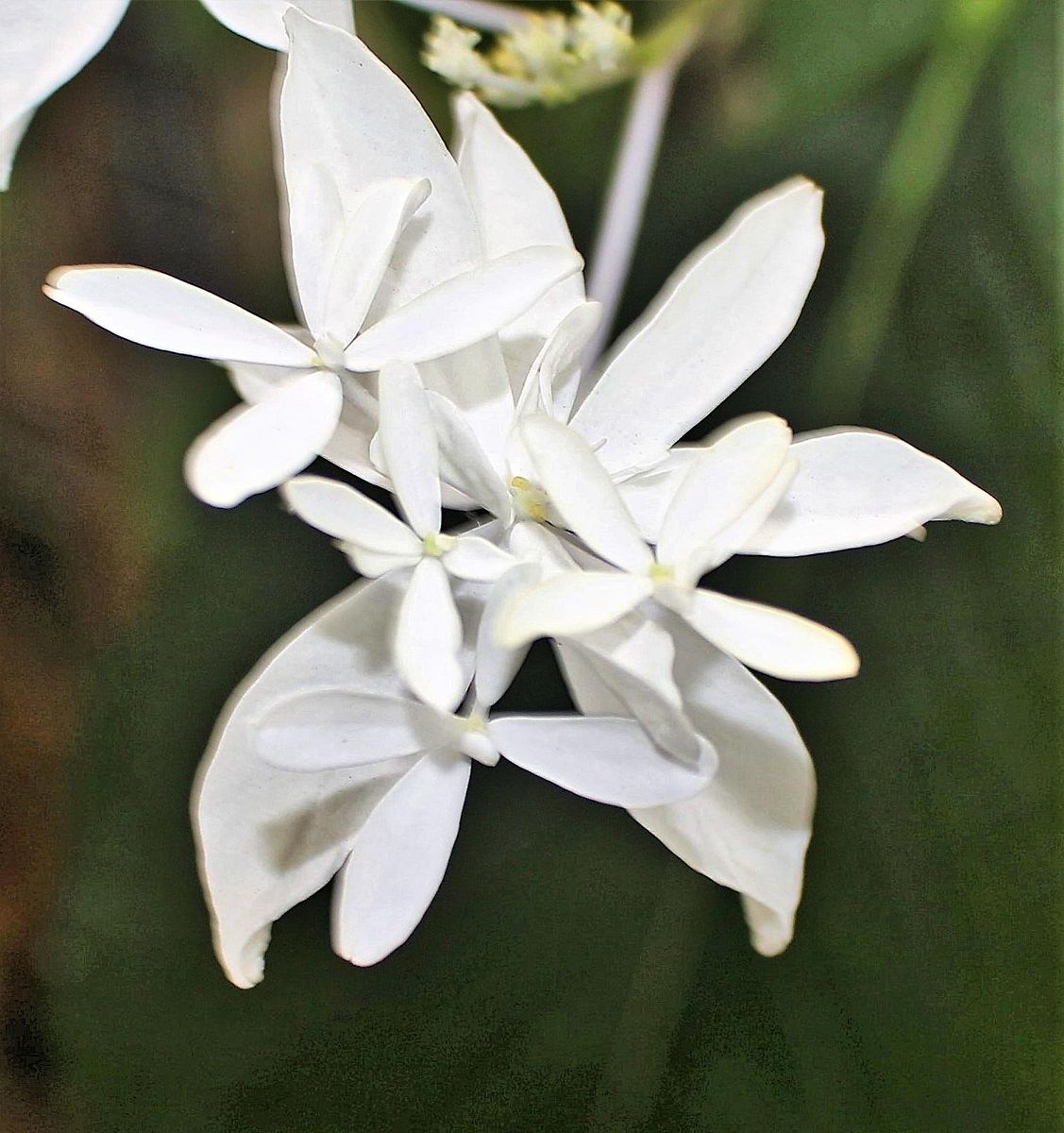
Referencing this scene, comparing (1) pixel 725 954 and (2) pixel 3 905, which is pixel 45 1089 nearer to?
(2) pixel 3 905

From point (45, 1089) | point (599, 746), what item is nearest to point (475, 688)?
point (599, 746)

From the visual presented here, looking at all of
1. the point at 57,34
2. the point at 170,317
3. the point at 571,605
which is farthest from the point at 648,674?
the point at 57,34

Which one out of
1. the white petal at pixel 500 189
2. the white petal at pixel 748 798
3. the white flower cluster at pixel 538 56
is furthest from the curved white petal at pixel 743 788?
the white flower cluster at pixel 538 56

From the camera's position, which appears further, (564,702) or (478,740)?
(564,702)

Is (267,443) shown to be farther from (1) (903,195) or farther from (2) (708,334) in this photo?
(1) (903,195)

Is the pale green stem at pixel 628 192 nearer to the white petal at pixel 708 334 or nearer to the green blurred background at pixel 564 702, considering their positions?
the green blurred background at pixel 564 702

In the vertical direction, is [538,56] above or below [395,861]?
above

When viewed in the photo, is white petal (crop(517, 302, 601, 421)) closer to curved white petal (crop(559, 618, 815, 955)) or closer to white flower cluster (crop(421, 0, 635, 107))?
curved white petal (crop(559, 618, 815, 955))

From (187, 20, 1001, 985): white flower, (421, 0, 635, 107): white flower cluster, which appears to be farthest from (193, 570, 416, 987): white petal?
(421, 0, 635, 107): white flower cluster
